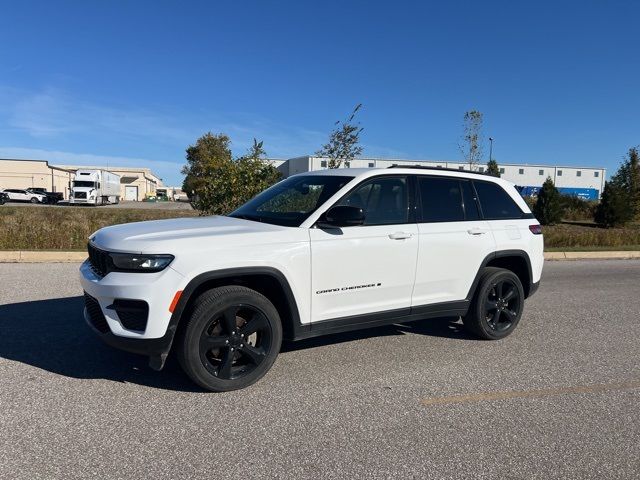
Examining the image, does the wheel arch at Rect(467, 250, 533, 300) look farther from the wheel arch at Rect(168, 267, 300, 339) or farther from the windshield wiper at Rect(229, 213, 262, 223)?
the windshield wiper at Rect(229, 213, 262, 223)

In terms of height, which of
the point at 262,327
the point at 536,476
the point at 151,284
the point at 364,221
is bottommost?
the point at 536,476

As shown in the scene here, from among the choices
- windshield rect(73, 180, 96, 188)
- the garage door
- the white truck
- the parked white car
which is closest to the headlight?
the white truck

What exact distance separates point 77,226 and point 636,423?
12.5 meters

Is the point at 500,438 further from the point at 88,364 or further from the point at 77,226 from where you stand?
the point at 77,226

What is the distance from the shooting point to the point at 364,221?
4586mm

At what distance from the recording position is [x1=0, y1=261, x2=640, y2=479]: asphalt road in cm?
309

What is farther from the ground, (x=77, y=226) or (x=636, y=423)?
(x=77, y=226)

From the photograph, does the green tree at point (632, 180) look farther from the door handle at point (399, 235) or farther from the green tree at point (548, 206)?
the door handle at point (399, 235)

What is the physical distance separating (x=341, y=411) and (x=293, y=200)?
2.06 m

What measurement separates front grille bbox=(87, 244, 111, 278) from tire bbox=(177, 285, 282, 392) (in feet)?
2.49

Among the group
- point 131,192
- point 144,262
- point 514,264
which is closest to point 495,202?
point 514,264

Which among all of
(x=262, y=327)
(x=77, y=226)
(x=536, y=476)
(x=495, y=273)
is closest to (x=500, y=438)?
(x=536, y=476)

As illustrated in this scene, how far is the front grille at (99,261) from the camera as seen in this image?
3.94m

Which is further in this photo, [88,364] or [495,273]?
[495,273]
